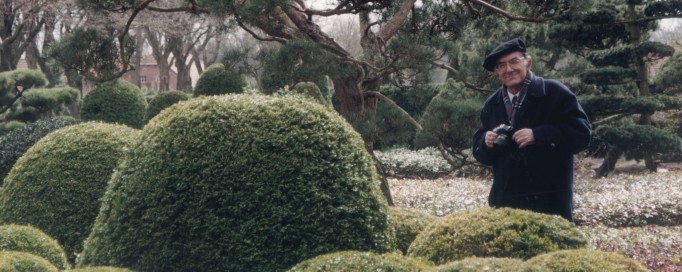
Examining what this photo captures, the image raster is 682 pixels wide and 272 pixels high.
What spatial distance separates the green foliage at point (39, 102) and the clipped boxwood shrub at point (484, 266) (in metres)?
16.2

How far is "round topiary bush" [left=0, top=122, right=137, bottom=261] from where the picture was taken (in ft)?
17.4

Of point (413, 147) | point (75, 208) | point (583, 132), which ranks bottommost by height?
point (413, 147)

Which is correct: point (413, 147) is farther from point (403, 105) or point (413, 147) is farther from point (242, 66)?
point (242, 66)

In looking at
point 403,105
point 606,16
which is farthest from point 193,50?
point 606,16

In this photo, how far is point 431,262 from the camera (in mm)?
3613

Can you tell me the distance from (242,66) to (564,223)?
22.5 ft

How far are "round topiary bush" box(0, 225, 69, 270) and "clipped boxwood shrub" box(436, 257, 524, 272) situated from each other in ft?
7.97

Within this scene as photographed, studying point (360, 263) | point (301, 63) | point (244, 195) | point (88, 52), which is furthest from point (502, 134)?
point (88, 52)

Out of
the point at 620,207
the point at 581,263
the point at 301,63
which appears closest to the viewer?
the point at 581,263

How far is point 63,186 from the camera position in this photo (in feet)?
17.6

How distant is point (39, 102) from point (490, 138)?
1581 centimetres

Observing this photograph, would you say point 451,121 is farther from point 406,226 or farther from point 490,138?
point 490,138

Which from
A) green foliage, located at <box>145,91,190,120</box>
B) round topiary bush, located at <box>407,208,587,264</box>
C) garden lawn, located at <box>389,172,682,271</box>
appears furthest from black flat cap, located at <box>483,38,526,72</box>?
green foliage, located at <box>145,91,190,120</box>

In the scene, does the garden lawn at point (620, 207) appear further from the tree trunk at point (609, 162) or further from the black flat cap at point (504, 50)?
the black flat cap at point (504, 50)
